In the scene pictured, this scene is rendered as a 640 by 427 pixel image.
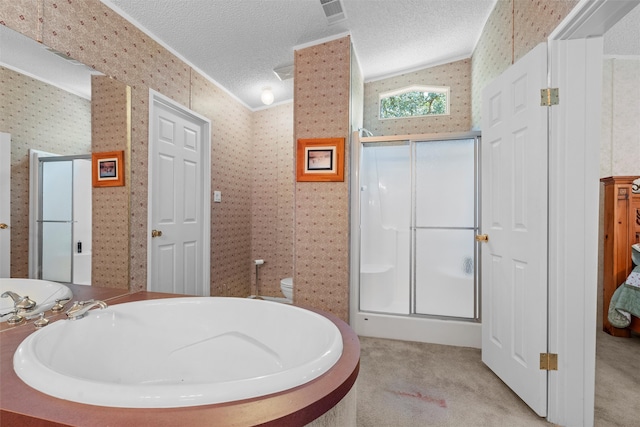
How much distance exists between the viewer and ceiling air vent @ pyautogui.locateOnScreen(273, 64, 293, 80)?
259 cm

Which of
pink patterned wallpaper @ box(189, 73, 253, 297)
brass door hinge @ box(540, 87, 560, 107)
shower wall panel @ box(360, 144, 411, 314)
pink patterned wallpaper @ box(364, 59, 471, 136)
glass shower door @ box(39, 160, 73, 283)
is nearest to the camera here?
glass shower door @ box(39, 160, 73, 283)

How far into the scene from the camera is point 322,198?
2.60 meters

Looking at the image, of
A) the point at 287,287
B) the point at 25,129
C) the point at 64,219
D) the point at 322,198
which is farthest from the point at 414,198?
the point at 25,129

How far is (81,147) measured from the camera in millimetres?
1267

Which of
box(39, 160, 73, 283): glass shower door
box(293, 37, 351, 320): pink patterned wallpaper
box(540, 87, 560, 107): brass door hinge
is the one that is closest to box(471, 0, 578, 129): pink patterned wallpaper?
box(540, 87, 560, 107): brass door hinge

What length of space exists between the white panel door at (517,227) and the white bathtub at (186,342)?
120cm

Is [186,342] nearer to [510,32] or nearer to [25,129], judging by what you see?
[25,129]

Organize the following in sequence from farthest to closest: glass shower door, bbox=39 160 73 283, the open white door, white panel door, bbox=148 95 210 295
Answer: white panel door, bbox=148 95 210 295 < glass shower door, bbox=39 160 73 283 < the open white door

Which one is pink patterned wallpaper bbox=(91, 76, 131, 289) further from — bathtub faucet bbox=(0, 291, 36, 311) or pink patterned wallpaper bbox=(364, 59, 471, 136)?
pink patterned wallpaper bbox=(364, 59, 471, 136)

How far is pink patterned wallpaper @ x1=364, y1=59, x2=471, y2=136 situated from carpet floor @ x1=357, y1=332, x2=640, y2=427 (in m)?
2.22

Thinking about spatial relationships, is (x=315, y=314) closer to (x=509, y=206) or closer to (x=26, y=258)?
(x=26, y=258)

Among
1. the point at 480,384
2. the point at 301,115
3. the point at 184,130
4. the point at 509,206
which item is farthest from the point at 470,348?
the point at 184,130

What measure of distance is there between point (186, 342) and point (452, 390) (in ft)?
5.00

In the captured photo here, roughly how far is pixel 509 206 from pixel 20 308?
2.32 m
